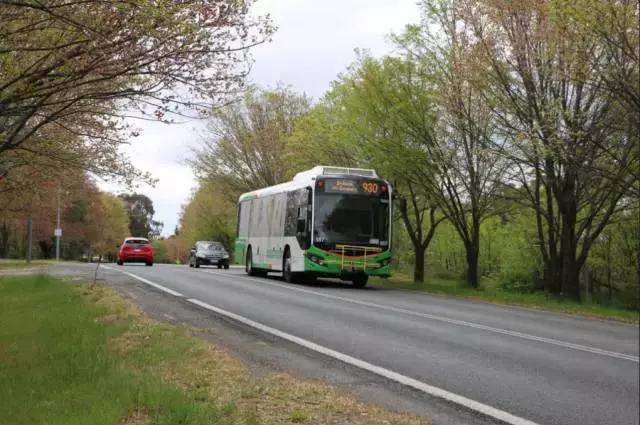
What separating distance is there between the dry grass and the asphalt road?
1469 mm

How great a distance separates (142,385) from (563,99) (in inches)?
677

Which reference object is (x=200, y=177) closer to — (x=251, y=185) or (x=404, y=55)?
(x=251, y=185)

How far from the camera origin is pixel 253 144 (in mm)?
44750

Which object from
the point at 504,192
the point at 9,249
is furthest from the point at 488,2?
the point at 9,249

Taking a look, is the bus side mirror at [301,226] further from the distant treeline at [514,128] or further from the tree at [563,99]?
the tree at [563,99]

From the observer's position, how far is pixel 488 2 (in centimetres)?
2158

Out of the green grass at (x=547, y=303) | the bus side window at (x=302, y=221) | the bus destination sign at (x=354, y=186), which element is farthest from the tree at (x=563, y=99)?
the bus side window at (x=302, y=221)

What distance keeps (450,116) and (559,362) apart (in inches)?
666

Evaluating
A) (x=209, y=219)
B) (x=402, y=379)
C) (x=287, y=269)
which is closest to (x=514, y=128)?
(x=287, y=269)

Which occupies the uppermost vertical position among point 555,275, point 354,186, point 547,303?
point 354,186

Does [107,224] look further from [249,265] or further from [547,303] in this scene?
[547,303]

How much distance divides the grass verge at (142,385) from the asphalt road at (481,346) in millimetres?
1768

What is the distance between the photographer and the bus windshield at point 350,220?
2266 centimetres

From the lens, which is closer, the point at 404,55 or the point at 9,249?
the point at 404,55
